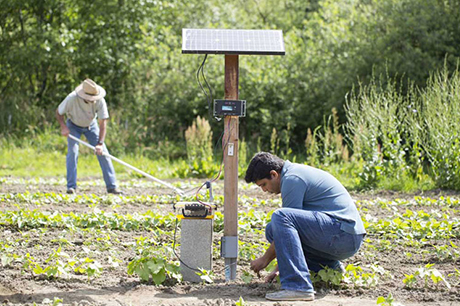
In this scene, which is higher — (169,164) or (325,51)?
(325,51)

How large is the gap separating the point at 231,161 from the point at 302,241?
39.3 inches

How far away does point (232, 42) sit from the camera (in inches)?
227

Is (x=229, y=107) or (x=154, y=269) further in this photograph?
(x=229, y=107)

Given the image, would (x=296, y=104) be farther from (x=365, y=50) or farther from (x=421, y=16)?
(x=421, y=16)

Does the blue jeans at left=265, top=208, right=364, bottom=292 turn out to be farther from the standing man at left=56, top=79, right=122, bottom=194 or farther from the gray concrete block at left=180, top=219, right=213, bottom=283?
the standing man at left=56, top=79, right=122, bottom=194

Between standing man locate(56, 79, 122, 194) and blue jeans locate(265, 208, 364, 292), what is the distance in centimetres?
587

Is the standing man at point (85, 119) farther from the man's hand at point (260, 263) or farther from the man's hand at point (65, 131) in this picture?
the man's hand at point (260, 263)

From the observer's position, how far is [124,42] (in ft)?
64.3

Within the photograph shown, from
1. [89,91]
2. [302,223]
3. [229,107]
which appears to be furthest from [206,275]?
[89,91]

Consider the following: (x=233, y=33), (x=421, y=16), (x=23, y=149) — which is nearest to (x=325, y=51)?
(x=421, y=16)

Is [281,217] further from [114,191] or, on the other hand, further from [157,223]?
[114,191]

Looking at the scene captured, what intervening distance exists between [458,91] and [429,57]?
3.17 meters

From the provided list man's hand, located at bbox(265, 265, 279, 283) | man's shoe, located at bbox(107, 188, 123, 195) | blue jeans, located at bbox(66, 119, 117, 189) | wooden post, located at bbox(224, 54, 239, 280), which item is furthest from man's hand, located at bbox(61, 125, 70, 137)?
man's hand, located at bbox(265, 265, 279, 283)

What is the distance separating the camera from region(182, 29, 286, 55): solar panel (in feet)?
18.4
